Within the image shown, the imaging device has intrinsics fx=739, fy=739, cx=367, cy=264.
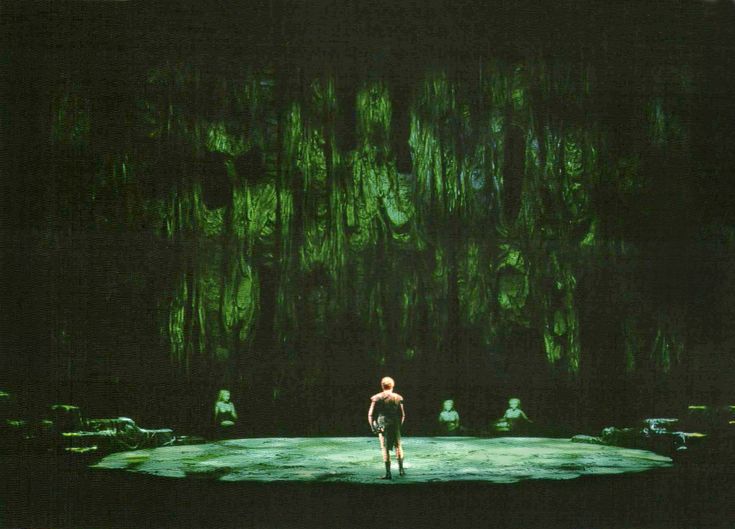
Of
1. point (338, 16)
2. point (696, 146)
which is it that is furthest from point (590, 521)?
point (338, 16)

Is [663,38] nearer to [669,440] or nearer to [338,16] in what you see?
[338,16]

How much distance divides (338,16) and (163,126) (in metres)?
1.95

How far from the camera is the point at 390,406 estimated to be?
5.82 metres

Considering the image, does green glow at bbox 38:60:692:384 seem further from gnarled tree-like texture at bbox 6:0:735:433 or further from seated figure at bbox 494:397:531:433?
seated figure at bbox 494:397:531:433

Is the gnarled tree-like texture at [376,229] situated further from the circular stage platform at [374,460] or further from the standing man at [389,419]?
the standing man at [389,419]

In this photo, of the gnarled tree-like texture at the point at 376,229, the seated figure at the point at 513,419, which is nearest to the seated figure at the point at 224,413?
the gnarled tree-like texture at the point at 376,229

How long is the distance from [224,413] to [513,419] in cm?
280

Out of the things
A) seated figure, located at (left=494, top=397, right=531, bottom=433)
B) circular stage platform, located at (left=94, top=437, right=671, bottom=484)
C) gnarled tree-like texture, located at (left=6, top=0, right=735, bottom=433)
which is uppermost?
gnarled tree-like texture, located at (left=6, top=0, right=735, bottom=433)

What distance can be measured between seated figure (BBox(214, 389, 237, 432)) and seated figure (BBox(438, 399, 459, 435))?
6.62 feet

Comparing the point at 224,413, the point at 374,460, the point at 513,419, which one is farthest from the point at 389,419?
the point at 224,413

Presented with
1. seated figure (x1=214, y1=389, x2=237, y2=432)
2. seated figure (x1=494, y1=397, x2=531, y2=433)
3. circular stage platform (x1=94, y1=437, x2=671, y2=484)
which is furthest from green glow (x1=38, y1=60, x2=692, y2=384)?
circular stage platform (x1=94, y1=437, x2=671, y2=484)

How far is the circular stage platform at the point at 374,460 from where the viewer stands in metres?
5.90

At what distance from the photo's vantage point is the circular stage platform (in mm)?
5902

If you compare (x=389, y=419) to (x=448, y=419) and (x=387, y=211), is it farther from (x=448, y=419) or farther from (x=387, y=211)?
(x=387, y=211)
